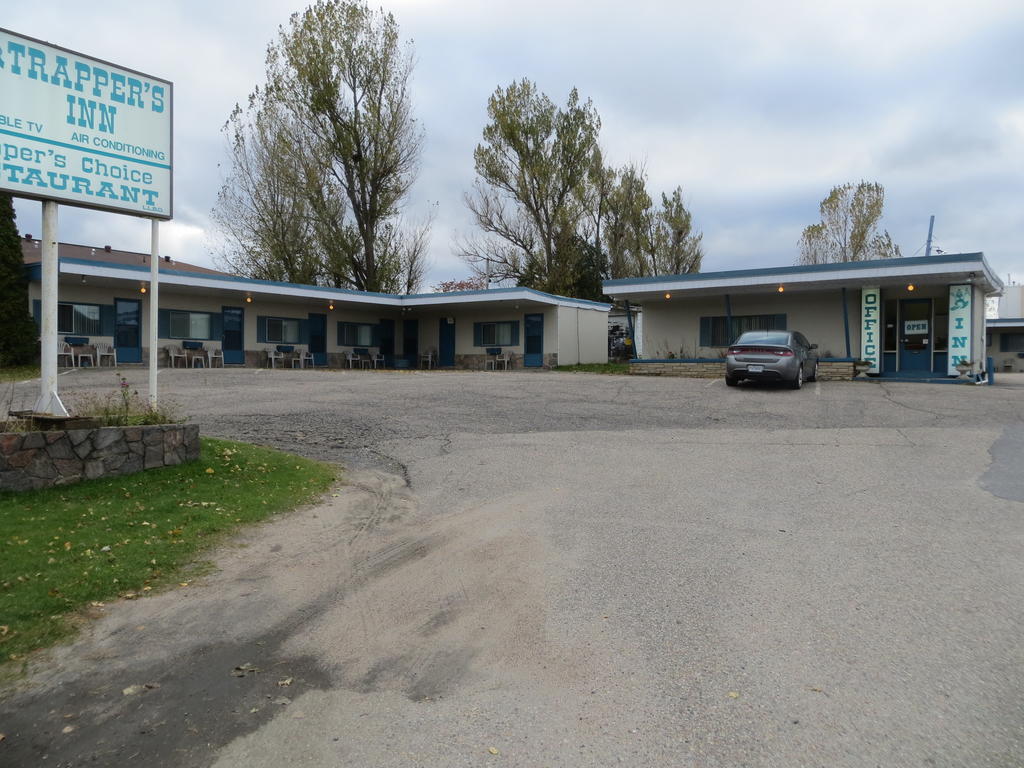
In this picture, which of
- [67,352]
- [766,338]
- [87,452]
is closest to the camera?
[87,452]

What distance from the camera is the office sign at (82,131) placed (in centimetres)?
729

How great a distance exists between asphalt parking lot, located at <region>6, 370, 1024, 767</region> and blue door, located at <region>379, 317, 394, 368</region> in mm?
24712

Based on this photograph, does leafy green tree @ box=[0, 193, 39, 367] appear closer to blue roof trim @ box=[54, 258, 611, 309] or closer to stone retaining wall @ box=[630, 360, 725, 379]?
blue roof trim @ box=[54, 258, 611, 309]

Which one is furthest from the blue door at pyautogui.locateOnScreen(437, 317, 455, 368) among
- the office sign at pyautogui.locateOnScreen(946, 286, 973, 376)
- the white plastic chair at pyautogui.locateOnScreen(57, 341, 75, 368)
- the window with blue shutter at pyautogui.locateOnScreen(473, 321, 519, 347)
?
the office sign at pyautogui.locateOnScreen(946, 286, 973, 376)

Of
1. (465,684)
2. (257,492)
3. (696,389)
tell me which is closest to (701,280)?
(696,389)

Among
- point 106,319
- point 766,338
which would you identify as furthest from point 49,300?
point 106,319

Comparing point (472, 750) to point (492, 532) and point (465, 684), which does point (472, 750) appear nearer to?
point (465, 684)

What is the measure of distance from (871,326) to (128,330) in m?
25.3

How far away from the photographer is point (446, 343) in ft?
107

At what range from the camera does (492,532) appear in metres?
5.96

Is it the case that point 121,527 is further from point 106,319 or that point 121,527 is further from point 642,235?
point 642,235

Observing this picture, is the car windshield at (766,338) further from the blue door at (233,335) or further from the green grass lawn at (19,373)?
the blue door at (233,335)

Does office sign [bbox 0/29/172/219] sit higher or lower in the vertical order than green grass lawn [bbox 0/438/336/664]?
higher

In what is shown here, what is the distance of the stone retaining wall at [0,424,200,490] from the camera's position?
21.7 ft
